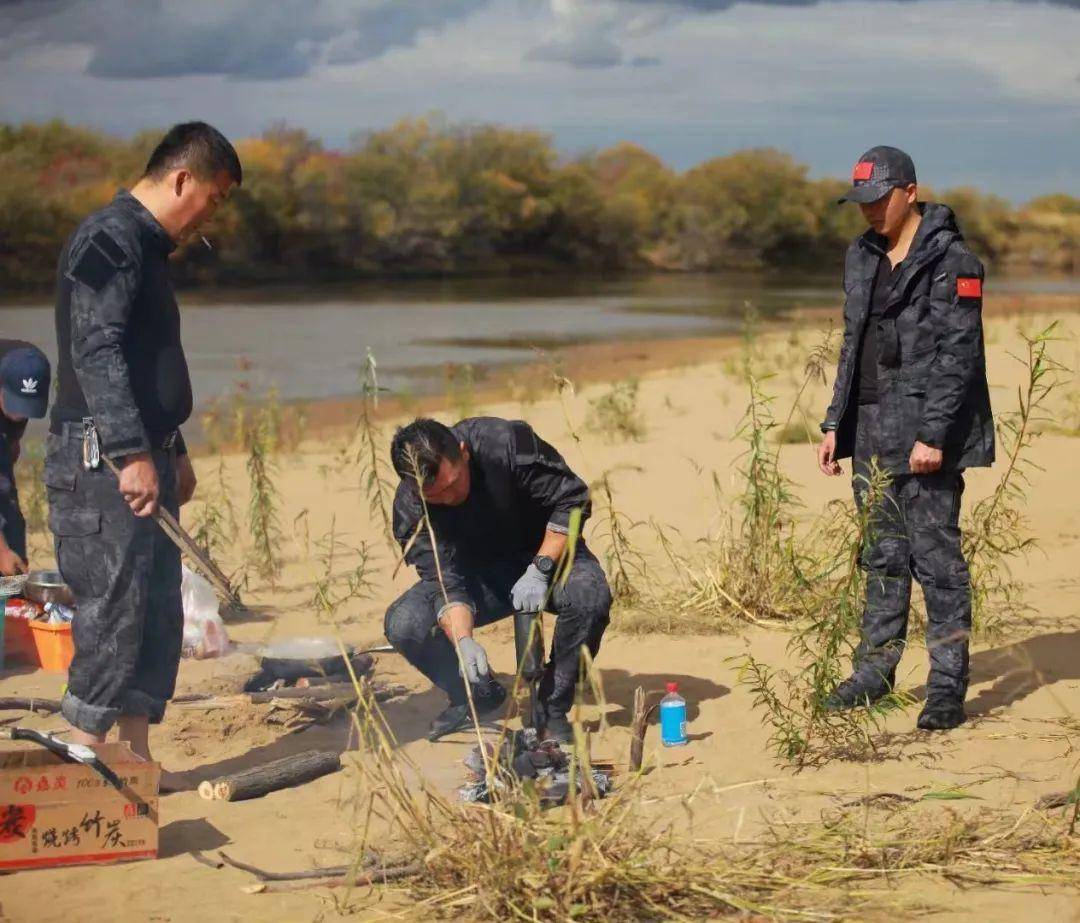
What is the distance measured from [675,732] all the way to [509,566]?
0.82 meters

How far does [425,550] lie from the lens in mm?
5086

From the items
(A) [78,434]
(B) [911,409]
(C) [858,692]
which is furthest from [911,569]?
(A) [78,434]

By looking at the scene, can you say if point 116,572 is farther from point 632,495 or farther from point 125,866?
point 632,495

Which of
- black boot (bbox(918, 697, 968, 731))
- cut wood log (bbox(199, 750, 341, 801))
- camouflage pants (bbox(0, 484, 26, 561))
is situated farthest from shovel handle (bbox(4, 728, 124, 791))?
camouflage pants (bbox(0, 484, 26, 561))

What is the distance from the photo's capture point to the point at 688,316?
31.7 m

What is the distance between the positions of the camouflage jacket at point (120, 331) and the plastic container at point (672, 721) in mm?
1790

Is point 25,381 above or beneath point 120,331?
beneath

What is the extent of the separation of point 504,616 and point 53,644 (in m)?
2.09

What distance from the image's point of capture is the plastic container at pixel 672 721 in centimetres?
486

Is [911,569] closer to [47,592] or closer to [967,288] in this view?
[967,288]

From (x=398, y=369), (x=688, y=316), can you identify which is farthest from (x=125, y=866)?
(x=688, y=316)

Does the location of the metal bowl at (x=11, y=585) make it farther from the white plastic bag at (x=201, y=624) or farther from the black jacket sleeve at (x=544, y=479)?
the black jacket sleeve at (x=544, y=479)

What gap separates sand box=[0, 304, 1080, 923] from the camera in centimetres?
372

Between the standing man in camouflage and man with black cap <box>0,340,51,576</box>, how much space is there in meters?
1.72
